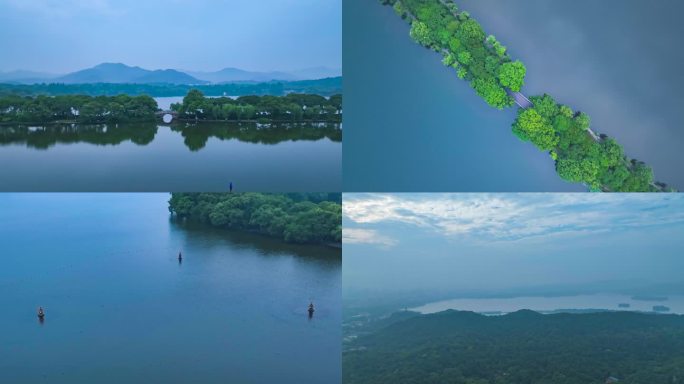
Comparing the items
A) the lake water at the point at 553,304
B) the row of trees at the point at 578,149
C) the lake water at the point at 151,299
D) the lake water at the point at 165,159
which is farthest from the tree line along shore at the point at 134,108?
the lake water at the point at 553,304

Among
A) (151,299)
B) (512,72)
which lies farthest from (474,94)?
(151,299)

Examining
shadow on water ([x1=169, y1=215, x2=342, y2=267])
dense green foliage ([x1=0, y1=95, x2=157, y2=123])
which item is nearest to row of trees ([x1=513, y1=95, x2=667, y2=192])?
shadow on water ([x1=169, y1=215, x2=342, y2=267])

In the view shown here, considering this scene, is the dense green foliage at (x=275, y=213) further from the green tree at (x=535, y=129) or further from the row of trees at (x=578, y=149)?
the row of trees at (x=578, y=149)

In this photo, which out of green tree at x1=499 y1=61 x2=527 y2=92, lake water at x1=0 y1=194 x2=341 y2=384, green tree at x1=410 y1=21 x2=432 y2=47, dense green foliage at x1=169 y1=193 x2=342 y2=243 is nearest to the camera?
green tree at x1=499 y1=61 x2=527 y2=92

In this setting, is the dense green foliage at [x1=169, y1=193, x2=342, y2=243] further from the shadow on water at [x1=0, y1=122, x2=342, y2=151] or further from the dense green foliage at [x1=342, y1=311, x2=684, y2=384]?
the dense green foliage at [x1=342, y1=311, x2=684, y2=384]

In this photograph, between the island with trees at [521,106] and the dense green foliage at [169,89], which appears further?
the dense green foliage at [169,89]

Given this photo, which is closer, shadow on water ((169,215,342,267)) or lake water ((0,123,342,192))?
lake water ((0,123,342,192))
